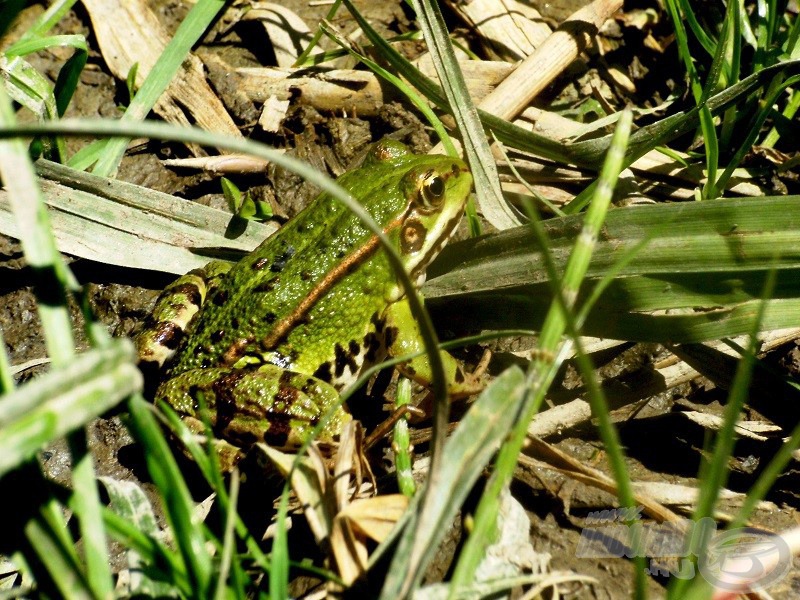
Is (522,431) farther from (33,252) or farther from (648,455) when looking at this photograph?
(648,455)

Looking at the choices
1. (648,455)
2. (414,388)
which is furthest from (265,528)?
(648,455)

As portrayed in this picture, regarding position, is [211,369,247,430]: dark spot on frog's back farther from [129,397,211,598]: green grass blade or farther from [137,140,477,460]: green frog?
[129,397,211,598]: green grass blade

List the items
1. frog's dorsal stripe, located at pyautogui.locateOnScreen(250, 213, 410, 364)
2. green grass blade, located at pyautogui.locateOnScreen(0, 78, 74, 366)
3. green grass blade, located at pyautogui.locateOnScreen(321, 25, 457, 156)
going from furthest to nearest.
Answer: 1. green grass blade, located at pyautogui.locateOnScreen(321, 25, 457, 156)
2. frog's dorsal stripe, located at pyautogui.locateOnScreen(250, 213, 410, 364)
3. green grass blade, located at pyautogui.locateOnScreen(0, 78, 74, 366)

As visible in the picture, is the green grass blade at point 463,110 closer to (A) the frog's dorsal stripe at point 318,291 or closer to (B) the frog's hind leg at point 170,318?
(A) the frog's dorsal stripe at point 318,291

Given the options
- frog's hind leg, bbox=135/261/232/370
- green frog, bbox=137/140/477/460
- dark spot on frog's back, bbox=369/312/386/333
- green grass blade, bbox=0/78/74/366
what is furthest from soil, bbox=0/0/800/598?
green grass blade, bbox=0/78/74/366

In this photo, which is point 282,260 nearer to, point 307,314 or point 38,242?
point 307,314

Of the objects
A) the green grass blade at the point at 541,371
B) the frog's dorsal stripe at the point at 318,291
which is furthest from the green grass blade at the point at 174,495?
the frog's dorsal stripe at the point at 318,291
